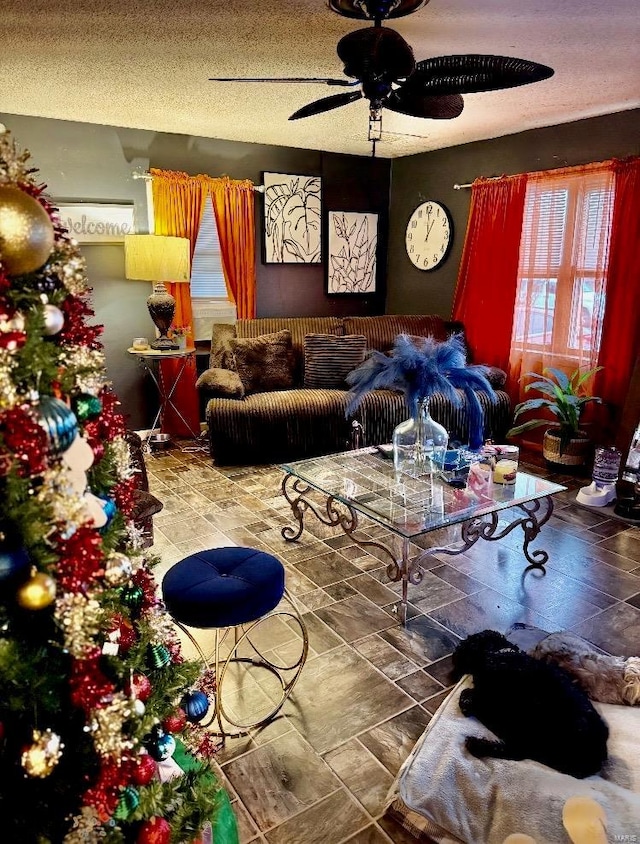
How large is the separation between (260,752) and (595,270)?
3999 mm

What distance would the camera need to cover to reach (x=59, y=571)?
0.91 meters

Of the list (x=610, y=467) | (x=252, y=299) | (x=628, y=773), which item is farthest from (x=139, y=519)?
(x=252, y=299)

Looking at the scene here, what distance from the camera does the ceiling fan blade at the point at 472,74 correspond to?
213 centimetres

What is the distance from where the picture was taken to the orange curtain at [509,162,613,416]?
4.38 metres

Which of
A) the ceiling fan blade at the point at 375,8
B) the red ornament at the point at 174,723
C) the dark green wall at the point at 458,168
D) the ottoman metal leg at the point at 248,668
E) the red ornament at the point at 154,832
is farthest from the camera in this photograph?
the dark green wall at the point at 458,168

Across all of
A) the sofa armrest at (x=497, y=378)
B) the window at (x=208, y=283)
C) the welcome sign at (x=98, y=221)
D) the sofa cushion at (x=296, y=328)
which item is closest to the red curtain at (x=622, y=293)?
the sofa armrest at (x=497, y=378)

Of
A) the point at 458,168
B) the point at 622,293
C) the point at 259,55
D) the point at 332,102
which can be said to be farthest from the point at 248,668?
the point at 458,168

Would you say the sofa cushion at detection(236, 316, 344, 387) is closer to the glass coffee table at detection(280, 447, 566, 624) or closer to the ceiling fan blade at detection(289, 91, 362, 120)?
the glass coffee table at detection(280, 447, 566, 624)

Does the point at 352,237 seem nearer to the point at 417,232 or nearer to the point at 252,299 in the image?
the point at 417,232

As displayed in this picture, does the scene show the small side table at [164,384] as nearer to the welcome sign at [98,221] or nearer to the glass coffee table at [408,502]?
the welcome sign at [98,221]

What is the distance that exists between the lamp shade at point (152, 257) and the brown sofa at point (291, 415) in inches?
25.9

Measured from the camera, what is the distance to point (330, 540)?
3369 millimetres

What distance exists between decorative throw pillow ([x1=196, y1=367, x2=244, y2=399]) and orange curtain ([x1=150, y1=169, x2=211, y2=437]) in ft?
2.43

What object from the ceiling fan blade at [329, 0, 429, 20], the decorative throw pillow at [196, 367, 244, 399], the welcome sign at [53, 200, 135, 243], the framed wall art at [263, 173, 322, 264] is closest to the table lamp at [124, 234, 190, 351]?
the welcome sign at [53, 200, 135, 243]
